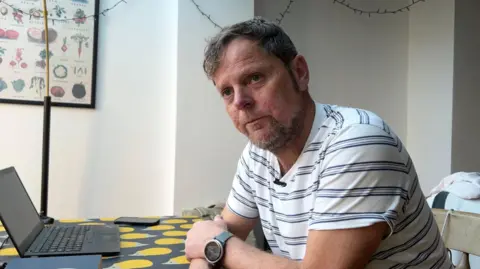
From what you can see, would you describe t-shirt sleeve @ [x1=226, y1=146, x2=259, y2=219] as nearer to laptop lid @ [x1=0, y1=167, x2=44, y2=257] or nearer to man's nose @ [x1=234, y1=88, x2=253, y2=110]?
man's nose @ [x1=234, y1=88, x2=253, y2=110]

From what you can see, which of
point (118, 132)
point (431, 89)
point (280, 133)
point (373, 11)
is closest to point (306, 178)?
point (280, 133)

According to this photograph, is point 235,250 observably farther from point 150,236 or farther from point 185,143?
point 185,143

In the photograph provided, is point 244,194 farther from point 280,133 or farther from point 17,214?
point 17,214

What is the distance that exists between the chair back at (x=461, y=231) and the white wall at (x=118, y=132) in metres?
1.60

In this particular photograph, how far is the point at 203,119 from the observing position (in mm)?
2457

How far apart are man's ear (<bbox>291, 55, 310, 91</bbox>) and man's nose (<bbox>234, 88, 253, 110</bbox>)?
131mm

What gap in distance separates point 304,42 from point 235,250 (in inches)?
84.9

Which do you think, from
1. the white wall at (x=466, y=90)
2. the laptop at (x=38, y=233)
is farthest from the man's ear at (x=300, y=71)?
the white wall at (x=466, y=90)

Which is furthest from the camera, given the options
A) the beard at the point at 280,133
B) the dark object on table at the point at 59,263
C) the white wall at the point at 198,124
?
the white wall at the point at 198,124

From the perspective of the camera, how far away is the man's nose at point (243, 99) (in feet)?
3.10

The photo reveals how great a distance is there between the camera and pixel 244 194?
1.18 metres

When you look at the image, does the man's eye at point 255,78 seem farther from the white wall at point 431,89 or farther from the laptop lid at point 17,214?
the white wall at point 431,89

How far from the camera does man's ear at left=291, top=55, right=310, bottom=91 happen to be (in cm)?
100

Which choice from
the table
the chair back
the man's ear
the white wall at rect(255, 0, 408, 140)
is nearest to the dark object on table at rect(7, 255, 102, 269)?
the table
